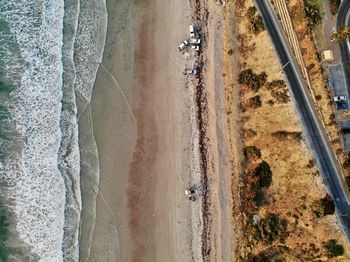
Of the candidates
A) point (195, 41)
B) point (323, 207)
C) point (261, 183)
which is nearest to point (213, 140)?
point (261, 183)

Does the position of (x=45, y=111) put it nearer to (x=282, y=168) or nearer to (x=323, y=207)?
(x=282, y=168)

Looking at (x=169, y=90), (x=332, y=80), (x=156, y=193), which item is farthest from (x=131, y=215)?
(x=332, y=80)

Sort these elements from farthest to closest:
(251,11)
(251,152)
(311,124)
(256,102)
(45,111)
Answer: (45,111), (251,11), (256,102), (251,152), (311,124)

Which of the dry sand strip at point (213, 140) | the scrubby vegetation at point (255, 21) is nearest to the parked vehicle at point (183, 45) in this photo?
the dry sand strip at point (213, 140)

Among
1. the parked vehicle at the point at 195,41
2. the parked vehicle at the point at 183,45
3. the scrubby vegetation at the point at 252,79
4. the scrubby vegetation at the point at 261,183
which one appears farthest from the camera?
the parked vehicle at the point at 195,41

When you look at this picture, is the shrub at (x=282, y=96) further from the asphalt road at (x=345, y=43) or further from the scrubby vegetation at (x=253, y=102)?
the asphalt road at (x=345, y=43)

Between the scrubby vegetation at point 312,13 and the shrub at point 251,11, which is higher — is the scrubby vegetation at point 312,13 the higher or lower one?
the lower one
